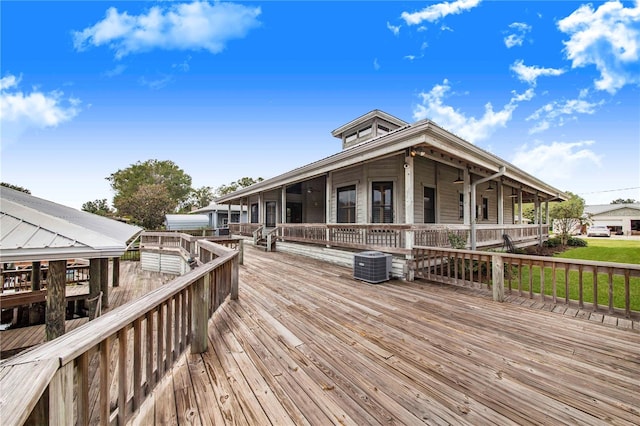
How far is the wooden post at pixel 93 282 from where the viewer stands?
201 inches

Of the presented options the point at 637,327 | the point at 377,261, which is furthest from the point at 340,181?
the point at 637,327

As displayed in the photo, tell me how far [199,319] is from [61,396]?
1.79 m

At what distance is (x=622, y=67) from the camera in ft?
40.8

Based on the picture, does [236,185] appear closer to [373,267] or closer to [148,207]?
[148,207]

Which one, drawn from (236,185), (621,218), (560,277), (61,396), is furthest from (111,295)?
(621,218)

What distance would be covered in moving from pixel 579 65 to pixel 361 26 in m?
11.7

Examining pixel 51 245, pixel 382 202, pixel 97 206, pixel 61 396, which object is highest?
pixel 97 206

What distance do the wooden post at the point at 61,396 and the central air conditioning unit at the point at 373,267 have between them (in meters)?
5.36

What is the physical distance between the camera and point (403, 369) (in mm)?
2373

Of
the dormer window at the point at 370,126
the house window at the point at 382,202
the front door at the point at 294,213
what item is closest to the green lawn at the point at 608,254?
the house window at the point at 382,202

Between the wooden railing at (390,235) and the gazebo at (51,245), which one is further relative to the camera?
the wooden railing at (390,235)

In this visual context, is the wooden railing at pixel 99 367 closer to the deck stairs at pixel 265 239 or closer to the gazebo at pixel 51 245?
the gazebo at pixel 51 245

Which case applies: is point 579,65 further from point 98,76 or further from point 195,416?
point 98,76

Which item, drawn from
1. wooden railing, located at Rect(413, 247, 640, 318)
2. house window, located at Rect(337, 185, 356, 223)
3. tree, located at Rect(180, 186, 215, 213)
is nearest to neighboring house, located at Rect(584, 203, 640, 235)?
wooden railing, located at Rect(413, 247, 640, 318)
